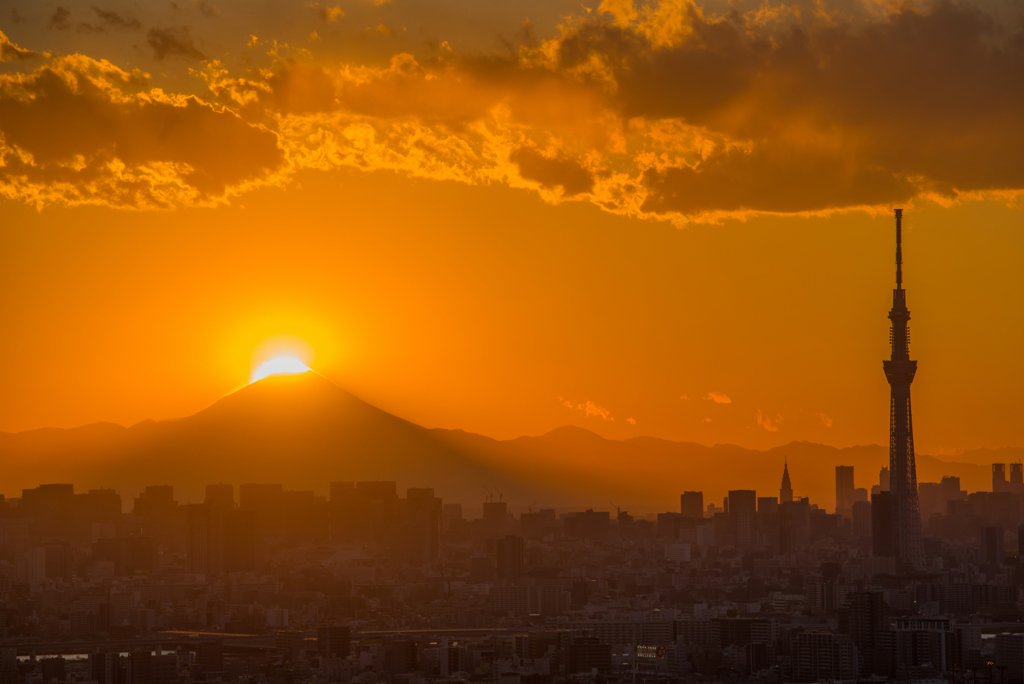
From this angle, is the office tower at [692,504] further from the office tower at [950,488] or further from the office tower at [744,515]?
the office tower at [950,488]

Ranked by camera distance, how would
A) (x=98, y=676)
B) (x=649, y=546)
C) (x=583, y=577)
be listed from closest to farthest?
(x=98, y=676)
(x=583, y=577)
(x=649, y=546)

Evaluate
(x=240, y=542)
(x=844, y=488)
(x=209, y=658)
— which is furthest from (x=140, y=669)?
(x=844, y=488)

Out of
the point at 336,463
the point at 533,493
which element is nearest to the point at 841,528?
the point at 533,493

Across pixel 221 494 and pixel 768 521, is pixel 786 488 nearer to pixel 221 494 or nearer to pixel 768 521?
pixel 768 521

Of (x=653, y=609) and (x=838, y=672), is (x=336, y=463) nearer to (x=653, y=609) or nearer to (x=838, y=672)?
(x=653, y=609)

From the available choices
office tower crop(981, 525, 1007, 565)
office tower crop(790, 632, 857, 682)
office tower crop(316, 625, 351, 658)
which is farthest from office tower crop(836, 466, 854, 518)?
office tower crop(790, 632, 857, 682)

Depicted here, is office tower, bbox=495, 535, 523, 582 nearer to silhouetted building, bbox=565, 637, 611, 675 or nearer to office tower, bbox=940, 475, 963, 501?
silhouetted building, bbox=565, 637, 611, 675

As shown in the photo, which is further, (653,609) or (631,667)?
(653,609)
